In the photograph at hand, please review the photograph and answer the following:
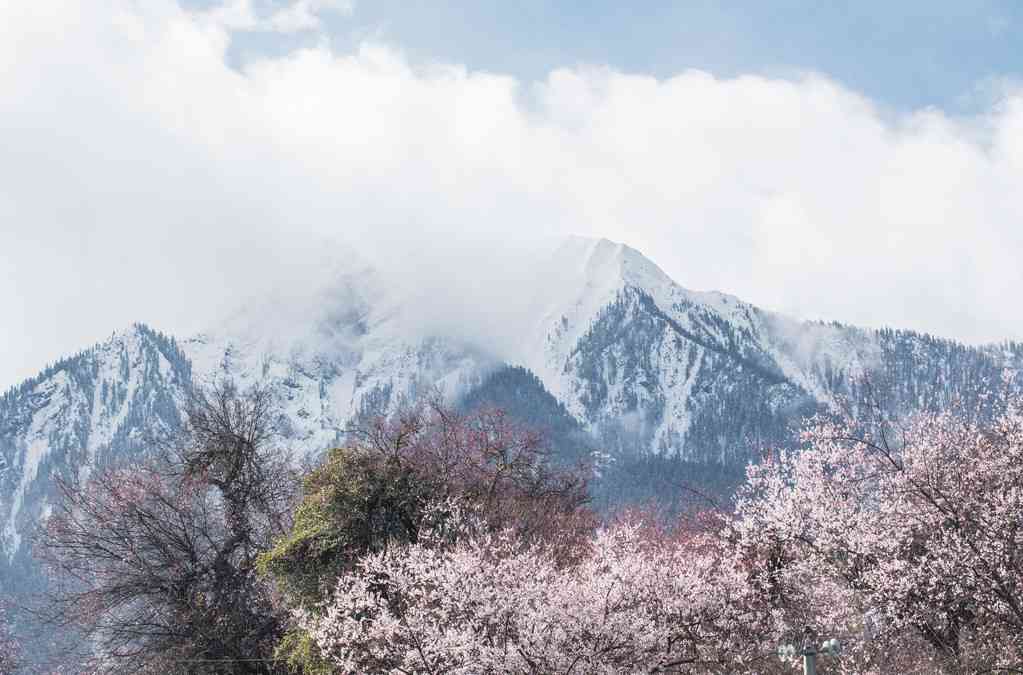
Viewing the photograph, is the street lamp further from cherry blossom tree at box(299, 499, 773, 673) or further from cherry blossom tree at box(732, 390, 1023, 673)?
cherry blossom tree at box(299, 499, 773, 673)

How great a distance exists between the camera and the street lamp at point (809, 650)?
63.2ft

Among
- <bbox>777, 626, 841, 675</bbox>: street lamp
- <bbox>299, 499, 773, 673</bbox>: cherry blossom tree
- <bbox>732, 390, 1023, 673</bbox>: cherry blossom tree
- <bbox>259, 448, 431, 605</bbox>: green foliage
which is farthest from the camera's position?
<bbox>259, 448, 431, 605</bbox>: green foliage

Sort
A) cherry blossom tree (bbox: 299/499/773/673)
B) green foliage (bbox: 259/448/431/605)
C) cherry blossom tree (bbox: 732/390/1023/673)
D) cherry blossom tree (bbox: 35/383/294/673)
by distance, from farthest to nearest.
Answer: cherry blossom tree (bbox: 35/383/294/673), green foliage (bbox: 259/448/431/605), cherry blossom tree (bbox: 299/499/773/673), cherry blossom tree (bbox: 732/390/1023/673)

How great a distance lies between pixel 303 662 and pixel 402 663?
613 cm

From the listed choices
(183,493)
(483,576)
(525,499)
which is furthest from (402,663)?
(183,493)

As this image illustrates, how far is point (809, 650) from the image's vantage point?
64.0 ft

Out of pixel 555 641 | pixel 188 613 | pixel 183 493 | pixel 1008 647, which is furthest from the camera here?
pixel 183 493

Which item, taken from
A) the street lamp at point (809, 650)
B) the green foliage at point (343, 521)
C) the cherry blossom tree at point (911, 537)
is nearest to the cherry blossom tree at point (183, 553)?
the green foliage at point (343, 521)

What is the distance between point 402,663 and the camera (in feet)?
78.1

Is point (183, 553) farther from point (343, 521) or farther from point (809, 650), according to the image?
point (809, 650)

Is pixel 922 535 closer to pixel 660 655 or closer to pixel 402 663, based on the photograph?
pixel 660 655

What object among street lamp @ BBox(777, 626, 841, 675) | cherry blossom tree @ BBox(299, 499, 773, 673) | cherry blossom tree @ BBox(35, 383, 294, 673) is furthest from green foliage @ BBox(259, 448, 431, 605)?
street lamp @ BBox(777, 626, 841, 675)

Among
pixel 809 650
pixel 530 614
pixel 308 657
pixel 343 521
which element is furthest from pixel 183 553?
pixel 809 650

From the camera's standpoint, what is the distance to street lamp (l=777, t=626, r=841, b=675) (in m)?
19.2
